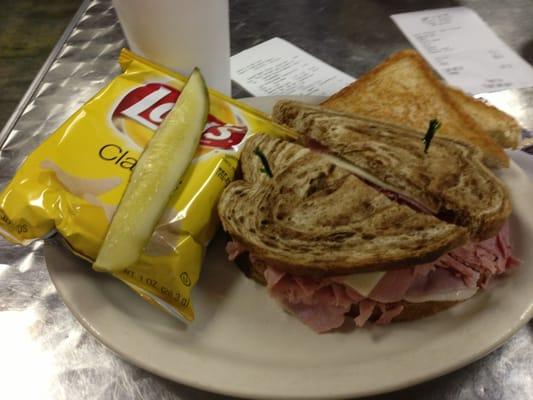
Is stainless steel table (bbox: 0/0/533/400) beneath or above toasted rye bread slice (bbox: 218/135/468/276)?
beneath

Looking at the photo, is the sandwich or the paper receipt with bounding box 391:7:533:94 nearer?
the sandwich

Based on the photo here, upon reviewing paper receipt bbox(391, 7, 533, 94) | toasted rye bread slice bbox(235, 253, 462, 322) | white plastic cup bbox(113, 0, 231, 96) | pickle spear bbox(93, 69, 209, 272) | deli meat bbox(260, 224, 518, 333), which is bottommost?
paper receipt bbox(391, 7, 533, 94)

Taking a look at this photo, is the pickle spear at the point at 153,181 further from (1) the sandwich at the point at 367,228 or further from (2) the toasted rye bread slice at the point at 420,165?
(2) the toasted rye bread slice at the point at 420,165

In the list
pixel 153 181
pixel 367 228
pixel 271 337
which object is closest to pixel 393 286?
pixel 367 228

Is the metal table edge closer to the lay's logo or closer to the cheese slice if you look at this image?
the lay's logo

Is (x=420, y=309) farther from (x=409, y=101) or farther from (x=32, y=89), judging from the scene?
(x=32, y=89)

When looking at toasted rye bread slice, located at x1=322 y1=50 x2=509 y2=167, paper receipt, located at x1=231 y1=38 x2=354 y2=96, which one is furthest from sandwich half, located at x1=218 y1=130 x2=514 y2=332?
paper receipt, located at x1=231 y1=38 x2=354 y2=96

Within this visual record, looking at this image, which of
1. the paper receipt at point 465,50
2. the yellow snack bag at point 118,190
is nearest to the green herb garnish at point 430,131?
the yellow snack bag at point 118,190
